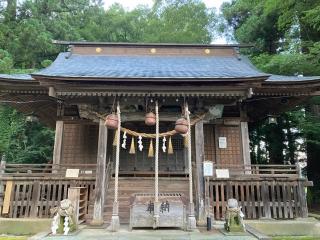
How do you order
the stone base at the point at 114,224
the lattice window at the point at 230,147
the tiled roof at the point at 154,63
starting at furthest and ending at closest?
the tiled roof at the point at 154,63 → the lattice window at the point at 230,147 → the stone base at the point at 114,224

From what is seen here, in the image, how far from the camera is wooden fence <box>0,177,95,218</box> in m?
9.64

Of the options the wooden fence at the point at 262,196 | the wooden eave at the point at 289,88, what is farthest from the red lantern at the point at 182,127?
the wooden eave at the point at 289,88

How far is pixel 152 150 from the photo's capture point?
846 cm

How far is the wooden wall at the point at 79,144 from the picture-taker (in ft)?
40.6

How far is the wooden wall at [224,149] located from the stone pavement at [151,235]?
470 cm

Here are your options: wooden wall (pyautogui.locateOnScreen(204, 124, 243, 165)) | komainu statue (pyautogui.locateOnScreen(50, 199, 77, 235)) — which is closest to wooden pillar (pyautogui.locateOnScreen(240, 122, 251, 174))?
wooden wall (pyautogui.locateOnScreen(204, 124, 243, 165))

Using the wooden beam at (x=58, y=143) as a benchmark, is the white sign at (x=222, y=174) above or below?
below

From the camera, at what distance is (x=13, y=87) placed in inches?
406

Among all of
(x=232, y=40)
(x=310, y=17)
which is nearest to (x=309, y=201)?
(x=310, y=17)

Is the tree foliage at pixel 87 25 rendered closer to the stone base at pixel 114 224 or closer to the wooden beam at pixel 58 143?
the wooden beam at pixel 58 143

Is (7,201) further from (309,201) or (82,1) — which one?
(82,1)

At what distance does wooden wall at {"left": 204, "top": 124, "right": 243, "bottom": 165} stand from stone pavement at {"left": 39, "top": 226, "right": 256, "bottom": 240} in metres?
4.70

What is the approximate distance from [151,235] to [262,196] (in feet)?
14.2

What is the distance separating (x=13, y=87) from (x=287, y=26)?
15914 mm
